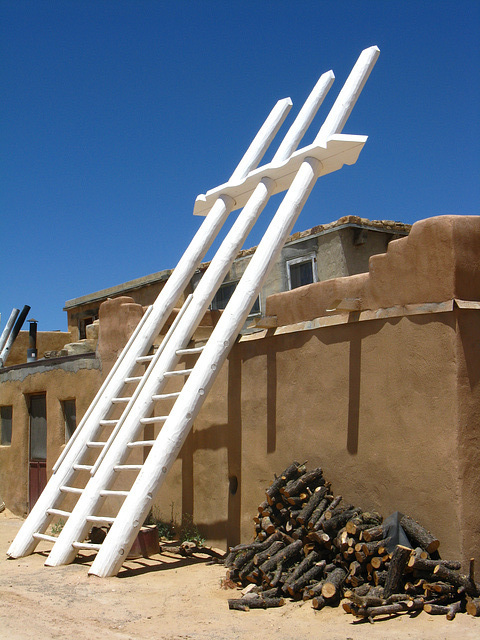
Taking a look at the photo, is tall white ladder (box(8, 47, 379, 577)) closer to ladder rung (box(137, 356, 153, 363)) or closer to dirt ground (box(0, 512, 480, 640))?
ladder rung (box(137, 356, 153, 363))

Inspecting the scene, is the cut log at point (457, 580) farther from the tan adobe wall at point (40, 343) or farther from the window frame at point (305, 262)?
the tan adobe wall at point (40, 343)

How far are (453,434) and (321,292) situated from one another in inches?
86.8

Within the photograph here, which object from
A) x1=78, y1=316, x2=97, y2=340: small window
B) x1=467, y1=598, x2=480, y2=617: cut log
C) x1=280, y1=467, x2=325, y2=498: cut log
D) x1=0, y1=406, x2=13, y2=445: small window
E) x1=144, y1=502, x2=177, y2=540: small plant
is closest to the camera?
x1=467, y1=598, x2=480, y2=617: cut log

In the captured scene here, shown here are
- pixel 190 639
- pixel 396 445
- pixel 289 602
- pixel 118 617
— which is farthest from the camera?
pixel 396 445

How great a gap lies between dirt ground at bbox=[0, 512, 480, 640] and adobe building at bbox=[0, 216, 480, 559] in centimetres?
96

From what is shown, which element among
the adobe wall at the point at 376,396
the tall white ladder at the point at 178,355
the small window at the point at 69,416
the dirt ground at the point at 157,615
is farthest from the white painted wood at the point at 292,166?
the dirt ground at the point at 157,615

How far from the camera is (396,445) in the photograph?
20.1ft

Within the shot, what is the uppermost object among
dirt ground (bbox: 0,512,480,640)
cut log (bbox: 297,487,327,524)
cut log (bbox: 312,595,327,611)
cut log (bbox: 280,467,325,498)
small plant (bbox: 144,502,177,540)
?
cut log (bbox: 280,467,325,498)

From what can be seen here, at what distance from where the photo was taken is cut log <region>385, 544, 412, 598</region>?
5332 millimetres

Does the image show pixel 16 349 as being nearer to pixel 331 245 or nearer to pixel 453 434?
pixel 331 245

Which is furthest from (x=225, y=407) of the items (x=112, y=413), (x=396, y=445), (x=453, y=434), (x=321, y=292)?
(x=453, y=434)

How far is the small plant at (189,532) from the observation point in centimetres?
834

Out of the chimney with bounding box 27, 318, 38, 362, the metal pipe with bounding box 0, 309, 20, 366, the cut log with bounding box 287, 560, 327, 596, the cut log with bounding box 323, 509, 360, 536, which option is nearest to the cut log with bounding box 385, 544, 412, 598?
the cut log with bounding box 287, 560, 327, 596

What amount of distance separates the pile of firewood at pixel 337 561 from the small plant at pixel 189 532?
1.55m
